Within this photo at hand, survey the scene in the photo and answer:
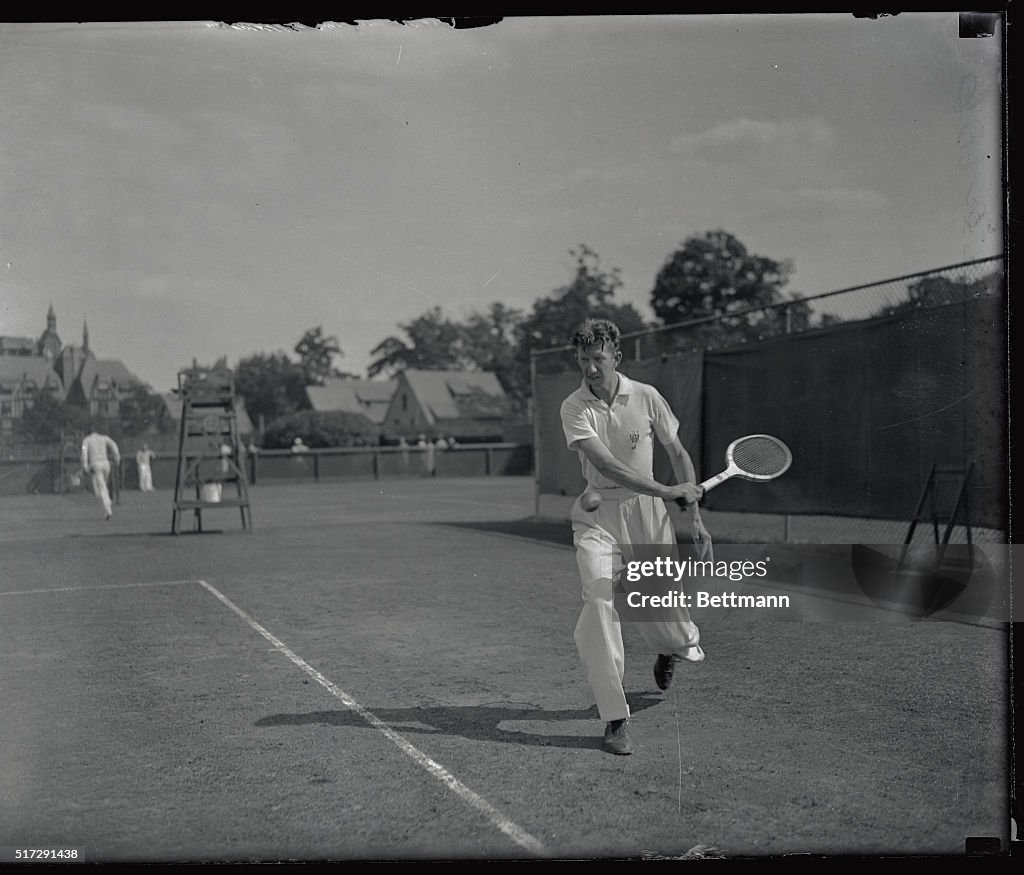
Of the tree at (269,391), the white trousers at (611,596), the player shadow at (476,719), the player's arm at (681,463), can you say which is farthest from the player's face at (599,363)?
the tree at (269,391)

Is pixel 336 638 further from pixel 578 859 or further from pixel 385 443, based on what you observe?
pixel 385 443

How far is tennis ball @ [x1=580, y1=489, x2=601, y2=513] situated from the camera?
16.2ft

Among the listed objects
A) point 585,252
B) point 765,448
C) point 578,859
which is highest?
point 585,252

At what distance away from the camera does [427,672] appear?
638 cm

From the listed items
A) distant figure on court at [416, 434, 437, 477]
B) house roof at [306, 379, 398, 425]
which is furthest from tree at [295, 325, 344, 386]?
distant figure on court at [416, 434, 437, 477]

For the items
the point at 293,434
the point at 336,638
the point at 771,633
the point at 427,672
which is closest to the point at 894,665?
the point at 771,633

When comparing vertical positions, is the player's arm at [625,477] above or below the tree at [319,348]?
below

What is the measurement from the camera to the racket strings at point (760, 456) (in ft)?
18.2

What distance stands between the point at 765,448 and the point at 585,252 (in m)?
1.55

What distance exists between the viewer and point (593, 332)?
4.96m

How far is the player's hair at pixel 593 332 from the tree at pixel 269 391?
98.9 ft

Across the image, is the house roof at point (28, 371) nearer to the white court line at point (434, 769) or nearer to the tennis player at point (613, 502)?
the white court line at point (434, 769)

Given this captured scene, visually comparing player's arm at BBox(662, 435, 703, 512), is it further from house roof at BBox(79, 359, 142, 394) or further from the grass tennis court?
house roof at BBox(79, 359, 142, 394)

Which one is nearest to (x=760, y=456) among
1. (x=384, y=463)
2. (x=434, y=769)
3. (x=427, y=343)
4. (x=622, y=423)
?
(x=622, y=423)
